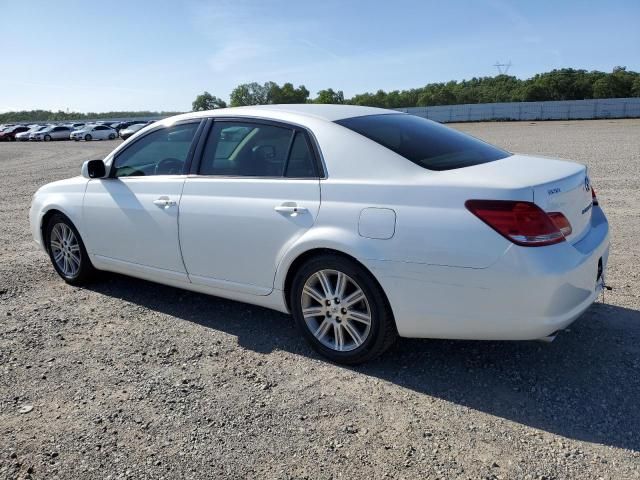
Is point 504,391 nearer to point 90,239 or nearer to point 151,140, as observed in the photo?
point 151,140

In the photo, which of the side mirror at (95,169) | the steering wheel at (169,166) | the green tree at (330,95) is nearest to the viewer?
the steering wheel at (169,166)

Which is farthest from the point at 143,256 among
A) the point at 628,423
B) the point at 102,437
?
the point at 628,423

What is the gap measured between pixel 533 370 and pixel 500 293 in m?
0.85

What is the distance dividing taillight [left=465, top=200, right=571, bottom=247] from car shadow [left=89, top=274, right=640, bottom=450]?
0.94 meters

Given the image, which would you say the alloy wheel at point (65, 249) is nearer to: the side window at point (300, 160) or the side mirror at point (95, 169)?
the side mirror at point (95, 169)

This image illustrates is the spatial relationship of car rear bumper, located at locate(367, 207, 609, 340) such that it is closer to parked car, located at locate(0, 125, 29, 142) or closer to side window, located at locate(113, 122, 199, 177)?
side window, located at locate(113, 122, 199, 177)

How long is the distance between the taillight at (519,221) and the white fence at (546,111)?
49543mm

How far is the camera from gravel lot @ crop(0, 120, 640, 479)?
2701 millimetres

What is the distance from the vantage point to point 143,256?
458 cm

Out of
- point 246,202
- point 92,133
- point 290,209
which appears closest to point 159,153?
point 246,202

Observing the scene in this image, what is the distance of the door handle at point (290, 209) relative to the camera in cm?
360

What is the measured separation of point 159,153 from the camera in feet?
15.1

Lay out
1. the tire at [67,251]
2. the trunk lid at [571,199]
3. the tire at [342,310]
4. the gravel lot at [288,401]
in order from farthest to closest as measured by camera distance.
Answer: the tire at [67,251] → the tire at [342,310] → the trunk lid at [571,199] → the gravel lot at [288,401]

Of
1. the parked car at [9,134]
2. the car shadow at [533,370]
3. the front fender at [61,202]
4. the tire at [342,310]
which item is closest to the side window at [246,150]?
the tire at [342,310]
